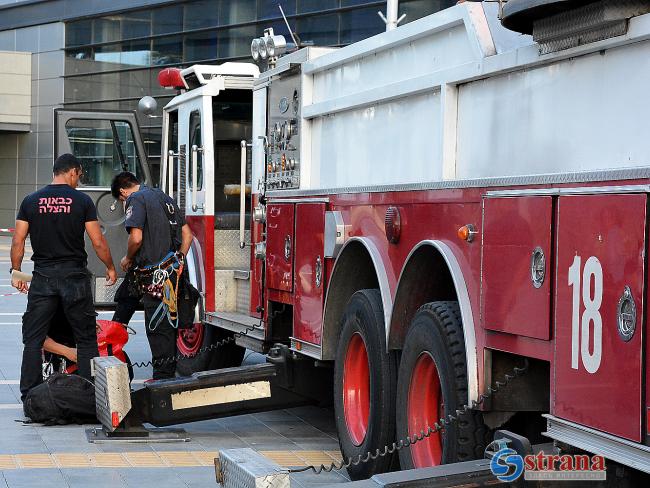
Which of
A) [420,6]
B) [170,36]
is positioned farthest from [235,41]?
[420,6]

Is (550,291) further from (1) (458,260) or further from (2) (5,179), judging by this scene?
(2) (5,179)

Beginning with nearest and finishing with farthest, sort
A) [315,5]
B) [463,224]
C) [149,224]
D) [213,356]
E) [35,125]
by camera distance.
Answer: [463,224] → [149,224] → [213,356] → [315,5] → [35,125]

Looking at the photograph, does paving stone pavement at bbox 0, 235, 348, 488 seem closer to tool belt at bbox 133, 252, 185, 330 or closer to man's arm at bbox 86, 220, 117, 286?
tool belt at bbox 133, 252, 185, 330

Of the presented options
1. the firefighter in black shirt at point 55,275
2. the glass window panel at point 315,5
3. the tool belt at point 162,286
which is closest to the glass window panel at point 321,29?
the glass window panel at point 315,5

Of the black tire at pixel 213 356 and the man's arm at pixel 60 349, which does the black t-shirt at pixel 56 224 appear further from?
the black tire at pixel 213 356

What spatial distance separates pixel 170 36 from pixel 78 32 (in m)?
5.51

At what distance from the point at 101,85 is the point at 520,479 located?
3846cm

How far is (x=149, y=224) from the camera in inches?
385

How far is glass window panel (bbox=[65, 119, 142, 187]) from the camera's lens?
40.2 ft

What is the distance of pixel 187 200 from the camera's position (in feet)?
36.1

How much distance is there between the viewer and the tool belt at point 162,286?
965 cm

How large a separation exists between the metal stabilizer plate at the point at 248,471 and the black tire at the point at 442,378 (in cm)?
82

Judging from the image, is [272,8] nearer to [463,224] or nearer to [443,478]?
[463,224]

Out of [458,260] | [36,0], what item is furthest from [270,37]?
A: [36,0]
